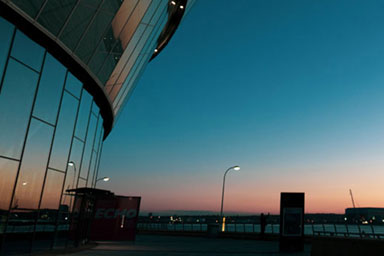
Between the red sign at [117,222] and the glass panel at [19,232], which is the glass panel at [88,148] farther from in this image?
the red sign at [117,222]

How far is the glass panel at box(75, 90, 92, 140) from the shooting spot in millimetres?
16047

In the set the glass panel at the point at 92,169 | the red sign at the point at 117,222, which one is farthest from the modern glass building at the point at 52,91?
the red sign at the point at 117,222

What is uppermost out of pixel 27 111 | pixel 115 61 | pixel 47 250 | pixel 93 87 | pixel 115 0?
pixel 115 0

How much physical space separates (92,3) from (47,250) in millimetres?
10620

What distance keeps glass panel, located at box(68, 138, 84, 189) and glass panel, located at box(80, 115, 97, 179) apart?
2.51ft

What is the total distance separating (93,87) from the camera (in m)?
16.8

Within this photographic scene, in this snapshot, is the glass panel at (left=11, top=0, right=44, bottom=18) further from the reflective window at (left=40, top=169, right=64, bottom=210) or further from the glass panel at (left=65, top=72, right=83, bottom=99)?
the reflective window at (left=40, top=169, right=64, bottom=210)

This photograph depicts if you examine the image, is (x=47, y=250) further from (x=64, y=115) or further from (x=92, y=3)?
(x=92, y=3)

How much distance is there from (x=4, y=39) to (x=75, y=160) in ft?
23.8

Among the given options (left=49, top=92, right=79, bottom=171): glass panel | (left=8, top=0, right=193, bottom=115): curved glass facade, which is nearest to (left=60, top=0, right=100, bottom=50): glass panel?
(left=8, top=0, right=193, bottom=115): curved glass facade

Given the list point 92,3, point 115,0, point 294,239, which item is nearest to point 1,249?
point 92,3

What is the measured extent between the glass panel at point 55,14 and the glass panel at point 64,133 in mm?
3379

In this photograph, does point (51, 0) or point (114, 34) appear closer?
point (51, 0)

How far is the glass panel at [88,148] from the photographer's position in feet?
58.2
